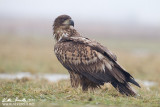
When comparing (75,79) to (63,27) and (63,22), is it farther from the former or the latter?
(63,22)

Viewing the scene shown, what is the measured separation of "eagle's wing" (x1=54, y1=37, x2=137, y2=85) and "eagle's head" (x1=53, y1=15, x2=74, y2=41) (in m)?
0.77

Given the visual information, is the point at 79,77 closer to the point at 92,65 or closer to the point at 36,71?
the point at 92,65

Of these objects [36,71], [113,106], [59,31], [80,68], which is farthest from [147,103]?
[36,71]

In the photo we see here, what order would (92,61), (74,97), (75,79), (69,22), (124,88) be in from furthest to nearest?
(69,22) < (75,79) < (92,61) < (124,88) < (74,97)

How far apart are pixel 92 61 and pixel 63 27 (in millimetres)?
1681

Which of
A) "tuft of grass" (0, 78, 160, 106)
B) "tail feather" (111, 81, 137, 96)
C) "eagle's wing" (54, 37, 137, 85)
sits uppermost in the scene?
"eagle's wing" (54, 37, 137, 85)

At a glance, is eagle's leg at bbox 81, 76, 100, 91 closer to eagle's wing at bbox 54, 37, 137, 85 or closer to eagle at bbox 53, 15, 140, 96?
eagle at bbox 53, 15, 140, 96

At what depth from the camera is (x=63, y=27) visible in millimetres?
9820

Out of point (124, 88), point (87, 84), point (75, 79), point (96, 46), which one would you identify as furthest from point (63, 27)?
point (124, 88)

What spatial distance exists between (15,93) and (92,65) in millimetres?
1921

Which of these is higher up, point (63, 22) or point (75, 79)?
point (63, 22)

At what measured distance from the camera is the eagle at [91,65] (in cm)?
847

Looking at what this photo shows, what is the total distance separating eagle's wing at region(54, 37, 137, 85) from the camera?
334 inches

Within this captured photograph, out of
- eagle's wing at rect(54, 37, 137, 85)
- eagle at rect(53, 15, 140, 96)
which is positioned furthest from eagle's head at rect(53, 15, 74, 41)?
eagle's wing at rect(54, 37, 137, 85)
